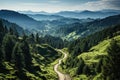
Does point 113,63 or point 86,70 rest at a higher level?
point 113,63

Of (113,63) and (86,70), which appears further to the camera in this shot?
(86,70)

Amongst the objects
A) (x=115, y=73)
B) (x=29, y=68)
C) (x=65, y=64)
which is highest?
(x=115, y=73)

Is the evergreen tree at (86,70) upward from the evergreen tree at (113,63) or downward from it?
downward

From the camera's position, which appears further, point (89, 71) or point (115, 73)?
point (89, 71)

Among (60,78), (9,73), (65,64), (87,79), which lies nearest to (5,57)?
(9,73)

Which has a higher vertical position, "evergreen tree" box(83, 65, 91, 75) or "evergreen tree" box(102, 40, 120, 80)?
"evergreen tree" box(102, 40, 120, 80)

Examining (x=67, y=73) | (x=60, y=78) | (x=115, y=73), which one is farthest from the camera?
(x=67, y=73)

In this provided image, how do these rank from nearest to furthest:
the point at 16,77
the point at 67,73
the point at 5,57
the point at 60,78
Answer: the point at 16,77 → the point at 5,57 → the point at 60,78 → the point at 67,73

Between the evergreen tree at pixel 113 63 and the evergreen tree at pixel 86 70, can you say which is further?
the evergreen tree at pixel 86 70

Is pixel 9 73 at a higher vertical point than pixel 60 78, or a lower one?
higher

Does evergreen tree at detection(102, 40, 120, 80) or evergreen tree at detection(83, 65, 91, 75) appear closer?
evergreen tree at detection(102, 40, 120, 80)

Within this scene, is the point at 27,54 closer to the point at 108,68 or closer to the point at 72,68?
the point at 72,68
